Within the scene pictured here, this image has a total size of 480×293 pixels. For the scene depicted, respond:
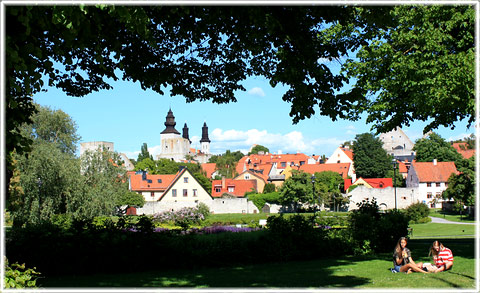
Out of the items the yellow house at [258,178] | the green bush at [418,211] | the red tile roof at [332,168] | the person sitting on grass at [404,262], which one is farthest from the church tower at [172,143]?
the person sitting on grass at [404,262]

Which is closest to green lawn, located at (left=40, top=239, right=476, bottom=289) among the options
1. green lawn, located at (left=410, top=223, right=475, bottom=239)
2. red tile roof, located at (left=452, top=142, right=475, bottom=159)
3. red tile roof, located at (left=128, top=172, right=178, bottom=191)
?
green lawn, located at (left=410, top=223, right=475, bottom=239)

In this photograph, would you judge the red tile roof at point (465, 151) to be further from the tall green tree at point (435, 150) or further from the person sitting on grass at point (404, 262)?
the person sitting on grass at point (404, 262)

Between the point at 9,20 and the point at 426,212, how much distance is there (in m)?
49.6

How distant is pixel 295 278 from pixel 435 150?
272ft

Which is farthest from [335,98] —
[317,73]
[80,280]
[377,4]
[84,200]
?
[84,200]

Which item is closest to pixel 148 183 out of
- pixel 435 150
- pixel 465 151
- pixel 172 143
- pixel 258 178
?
pixel 258 178

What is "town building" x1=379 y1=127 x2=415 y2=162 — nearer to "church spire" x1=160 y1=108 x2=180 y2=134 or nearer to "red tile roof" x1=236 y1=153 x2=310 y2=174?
"red tile roof" x1=236 y1=153 x2=310 y2=174

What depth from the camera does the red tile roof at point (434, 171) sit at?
74625mm

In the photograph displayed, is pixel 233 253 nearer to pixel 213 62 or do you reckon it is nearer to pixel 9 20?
pixel 213 62

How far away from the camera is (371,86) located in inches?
725

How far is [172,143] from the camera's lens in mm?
179875

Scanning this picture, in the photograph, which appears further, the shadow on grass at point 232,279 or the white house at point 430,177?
the white house at point 430,177

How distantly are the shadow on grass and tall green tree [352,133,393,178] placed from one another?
75.8m

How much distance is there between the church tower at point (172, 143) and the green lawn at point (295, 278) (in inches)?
6628
